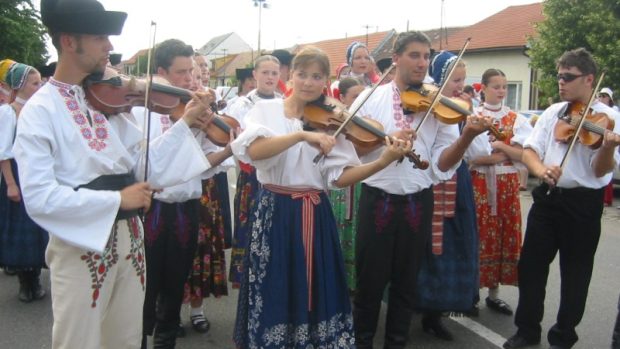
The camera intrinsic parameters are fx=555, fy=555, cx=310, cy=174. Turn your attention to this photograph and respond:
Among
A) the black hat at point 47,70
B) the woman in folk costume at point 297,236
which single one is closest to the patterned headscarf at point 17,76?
the black hat at point 47,70

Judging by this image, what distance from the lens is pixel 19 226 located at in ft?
15.4

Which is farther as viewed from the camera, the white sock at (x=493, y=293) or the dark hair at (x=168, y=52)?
the white sock at (x=493, y=293)

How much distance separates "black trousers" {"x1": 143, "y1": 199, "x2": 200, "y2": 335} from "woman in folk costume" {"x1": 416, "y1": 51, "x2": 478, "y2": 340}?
5.34ft

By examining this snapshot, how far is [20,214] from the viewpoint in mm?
4730

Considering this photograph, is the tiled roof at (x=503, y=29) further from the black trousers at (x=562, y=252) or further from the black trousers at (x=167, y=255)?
the black trousers at (x=167, y=255)

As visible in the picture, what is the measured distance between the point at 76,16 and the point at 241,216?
2.67 metres

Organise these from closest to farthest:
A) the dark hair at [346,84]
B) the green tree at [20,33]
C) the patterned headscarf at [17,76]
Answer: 1. the patterned headscarf at [17,76]
2. the dark hair at [346,84]
3. the green tree at [20,33]

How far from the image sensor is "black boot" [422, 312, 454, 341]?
4.01 meters

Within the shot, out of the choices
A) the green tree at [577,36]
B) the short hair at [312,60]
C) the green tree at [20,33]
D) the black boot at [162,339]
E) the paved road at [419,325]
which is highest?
the green tree at [20,33]

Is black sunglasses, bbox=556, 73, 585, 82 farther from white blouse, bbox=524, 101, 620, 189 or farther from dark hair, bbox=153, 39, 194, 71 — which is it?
dark hair, bbox=153, 39, 194, 71

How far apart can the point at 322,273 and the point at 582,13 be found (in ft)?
42.5

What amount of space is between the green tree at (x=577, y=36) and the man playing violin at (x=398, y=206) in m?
10.4

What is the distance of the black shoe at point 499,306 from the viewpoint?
4.52 meters

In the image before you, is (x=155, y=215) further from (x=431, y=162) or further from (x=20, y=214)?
(x=20, y=214)
